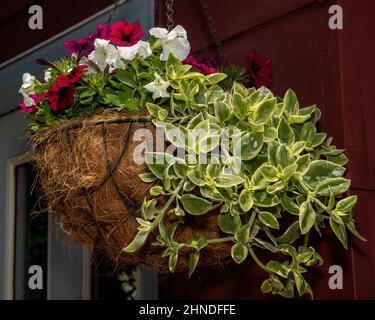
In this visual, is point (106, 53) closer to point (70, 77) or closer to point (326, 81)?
point (70, 77)

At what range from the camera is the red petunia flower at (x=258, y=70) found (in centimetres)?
163

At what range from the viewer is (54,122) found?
4.84 ft

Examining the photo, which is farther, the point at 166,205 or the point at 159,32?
the point at 159,32

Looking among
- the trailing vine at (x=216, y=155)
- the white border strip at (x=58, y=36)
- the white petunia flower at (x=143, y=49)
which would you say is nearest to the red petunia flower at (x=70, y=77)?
the trailing vine at (x=216, y=155)

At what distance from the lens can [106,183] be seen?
1.37 meters

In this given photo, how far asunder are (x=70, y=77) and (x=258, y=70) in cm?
43

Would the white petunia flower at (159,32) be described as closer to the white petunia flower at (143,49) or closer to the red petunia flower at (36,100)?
the white petunia flower at (143,49)

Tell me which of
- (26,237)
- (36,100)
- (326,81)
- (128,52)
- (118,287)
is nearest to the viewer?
(128,52)

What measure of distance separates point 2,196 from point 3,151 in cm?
16

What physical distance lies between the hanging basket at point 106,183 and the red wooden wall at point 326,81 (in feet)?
1.00

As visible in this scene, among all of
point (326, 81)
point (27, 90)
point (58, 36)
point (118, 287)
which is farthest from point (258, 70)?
point (118, 287)

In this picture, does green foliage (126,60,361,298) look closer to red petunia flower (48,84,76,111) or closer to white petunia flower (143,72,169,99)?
white petunia flower (143,72,169,99)
